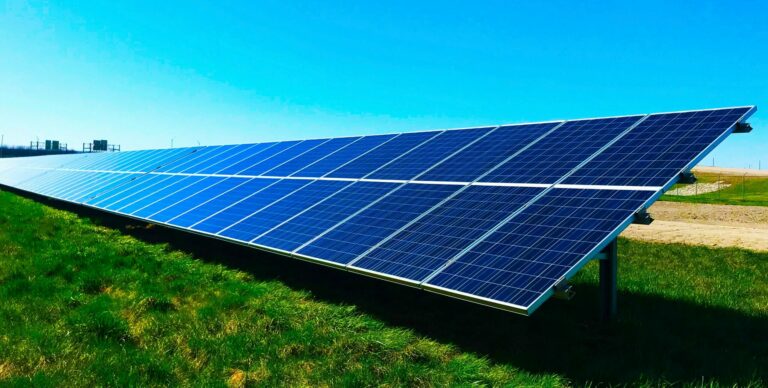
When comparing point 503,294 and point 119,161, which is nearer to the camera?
point 503,294

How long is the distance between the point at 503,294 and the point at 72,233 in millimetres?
13298

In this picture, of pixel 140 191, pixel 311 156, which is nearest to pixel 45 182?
pixel 140 191

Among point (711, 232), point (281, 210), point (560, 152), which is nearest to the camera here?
point (560, 152)

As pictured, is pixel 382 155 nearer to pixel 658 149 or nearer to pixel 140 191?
pixel 658 149

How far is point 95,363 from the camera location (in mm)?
5656

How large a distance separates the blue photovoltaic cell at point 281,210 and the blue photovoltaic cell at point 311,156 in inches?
92.5

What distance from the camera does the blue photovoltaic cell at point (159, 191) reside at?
604 inches

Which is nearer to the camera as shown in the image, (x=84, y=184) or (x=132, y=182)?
(x=132, y=182)

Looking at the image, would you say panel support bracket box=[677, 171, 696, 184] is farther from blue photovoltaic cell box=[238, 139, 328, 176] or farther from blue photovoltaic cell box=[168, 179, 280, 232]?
blue photovoltaic cell box=[238, 139, 328, 176]

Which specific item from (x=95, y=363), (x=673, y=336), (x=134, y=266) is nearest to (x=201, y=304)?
(x=95, y=363)

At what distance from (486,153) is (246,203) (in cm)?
575

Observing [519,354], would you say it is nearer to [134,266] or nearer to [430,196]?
[430,196]

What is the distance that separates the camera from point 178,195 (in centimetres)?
1559

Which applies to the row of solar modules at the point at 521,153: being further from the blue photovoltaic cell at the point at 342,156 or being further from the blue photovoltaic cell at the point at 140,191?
the blue photovoltaic cell at the point at 140,191
